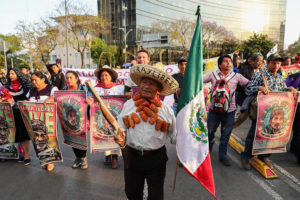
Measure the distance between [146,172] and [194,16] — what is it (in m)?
67.5

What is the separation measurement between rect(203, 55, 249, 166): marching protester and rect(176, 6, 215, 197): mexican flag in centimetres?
155

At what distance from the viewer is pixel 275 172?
11.8ft

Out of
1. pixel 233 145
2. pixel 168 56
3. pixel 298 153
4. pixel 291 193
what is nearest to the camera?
pixel 291 193

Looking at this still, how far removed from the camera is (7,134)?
3863 mm

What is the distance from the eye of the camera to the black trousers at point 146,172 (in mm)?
2041

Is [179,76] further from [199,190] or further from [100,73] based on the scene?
[199,190]

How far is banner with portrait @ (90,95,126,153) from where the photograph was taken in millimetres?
3529

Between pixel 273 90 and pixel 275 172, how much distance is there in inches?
57.7

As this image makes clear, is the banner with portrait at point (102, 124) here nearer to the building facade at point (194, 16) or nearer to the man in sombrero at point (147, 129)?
the man in sombrero at point (147, 129)

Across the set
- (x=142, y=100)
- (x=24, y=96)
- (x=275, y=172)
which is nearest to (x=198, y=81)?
(x=142, y=100)

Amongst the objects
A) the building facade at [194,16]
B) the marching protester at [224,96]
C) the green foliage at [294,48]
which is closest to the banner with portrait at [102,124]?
the marching protester at [224,96]

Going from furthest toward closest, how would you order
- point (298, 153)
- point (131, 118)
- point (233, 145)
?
point (233, 145), point (298, 153), point (131, 118)

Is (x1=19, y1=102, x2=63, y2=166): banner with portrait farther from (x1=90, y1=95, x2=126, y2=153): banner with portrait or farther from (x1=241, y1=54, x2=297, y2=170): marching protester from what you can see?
(x1=241, y1=54, x2=297, y2=170): marching protester

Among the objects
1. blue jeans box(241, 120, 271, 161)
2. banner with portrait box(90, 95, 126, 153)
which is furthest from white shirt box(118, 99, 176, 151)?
blue jeans box(241, 120, 271, 161)
